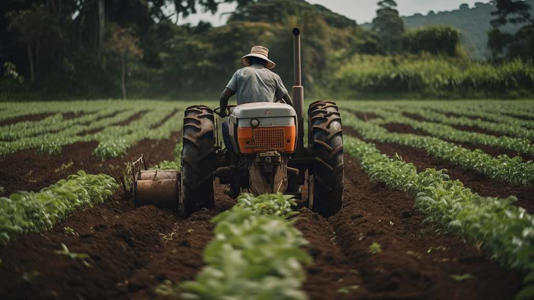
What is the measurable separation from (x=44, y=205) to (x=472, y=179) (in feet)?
23.1

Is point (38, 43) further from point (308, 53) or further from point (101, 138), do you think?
point (101, 138)

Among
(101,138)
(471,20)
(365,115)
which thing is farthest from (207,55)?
(471,20)

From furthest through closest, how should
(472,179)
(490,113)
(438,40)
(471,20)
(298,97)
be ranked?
(471,20)
(438,40)
(490,113)
(472,179)
(298,97)

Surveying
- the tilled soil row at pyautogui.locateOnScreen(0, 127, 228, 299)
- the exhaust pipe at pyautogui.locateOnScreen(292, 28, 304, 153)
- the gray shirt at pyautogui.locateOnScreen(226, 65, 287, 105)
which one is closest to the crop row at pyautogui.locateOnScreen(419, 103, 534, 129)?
the exhaust pipe at pyautogui.locateOnScreen(292, 28, 304, 153)

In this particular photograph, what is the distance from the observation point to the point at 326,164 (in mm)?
6539

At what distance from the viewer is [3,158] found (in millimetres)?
13078

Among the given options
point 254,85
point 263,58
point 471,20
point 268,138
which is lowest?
point 268,138

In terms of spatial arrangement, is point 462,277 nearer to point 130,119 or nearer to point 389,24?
point 130,119

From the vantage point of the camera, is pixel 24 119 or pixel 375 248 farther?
pixel 24 119

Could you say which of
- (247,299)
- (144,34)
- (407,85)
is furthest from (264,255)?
(144,34)

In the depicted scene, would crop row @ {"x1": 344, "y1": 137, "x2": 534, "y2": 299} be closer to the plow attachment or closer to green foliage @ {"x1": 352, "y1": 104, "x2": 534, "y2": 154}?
the plow attachment

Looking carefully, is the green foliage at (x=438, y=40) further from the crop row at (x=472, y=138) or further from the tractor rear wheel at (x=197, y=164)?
the tractor rear wheel at (x=197, y=164)

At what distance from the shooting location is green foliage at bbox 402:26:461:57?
49375 millimetres

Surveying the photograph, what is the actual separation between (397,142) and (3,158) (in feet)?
32.7
